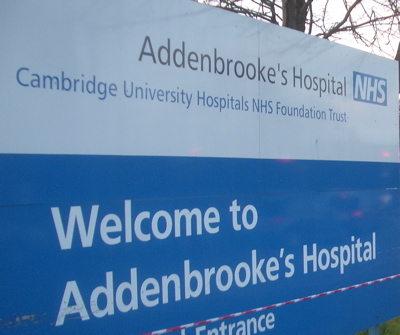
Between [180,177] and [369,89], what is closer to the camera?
[180,177]

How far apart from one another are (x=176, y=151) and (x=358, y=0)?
6.20 meters

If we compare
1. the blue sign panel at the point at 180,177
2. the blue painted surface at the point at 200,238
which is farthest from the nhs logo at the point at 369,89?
the blue painted surface at the point at 200,238

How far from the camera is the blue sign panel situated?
7.30 feet

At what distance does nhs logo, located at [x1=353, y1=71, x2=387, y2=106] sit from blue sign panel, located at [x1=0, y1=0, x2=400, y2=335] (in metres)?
0.03

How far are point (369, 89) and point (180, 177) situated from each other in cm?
212

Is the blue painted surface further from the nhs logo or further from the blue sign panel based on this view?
the nhs logo

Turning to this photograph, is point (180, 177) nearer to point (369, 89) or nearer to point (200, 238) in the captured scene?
point (200, 238)

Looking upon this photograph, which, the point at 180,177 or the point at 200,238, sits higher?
the point at 180,177

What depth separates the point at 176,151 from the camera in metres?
2.77

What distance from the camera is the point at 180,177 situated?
2793mm

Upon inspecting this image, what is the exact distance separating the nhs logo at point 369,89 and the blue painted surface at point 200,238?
1.72ft

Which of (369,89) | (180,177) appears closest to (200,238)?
(180,177)

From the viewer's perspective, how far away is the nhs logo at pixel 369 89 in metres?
4.04

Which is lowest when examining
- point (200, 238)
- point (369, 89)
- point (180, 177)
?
point (200, 238)
